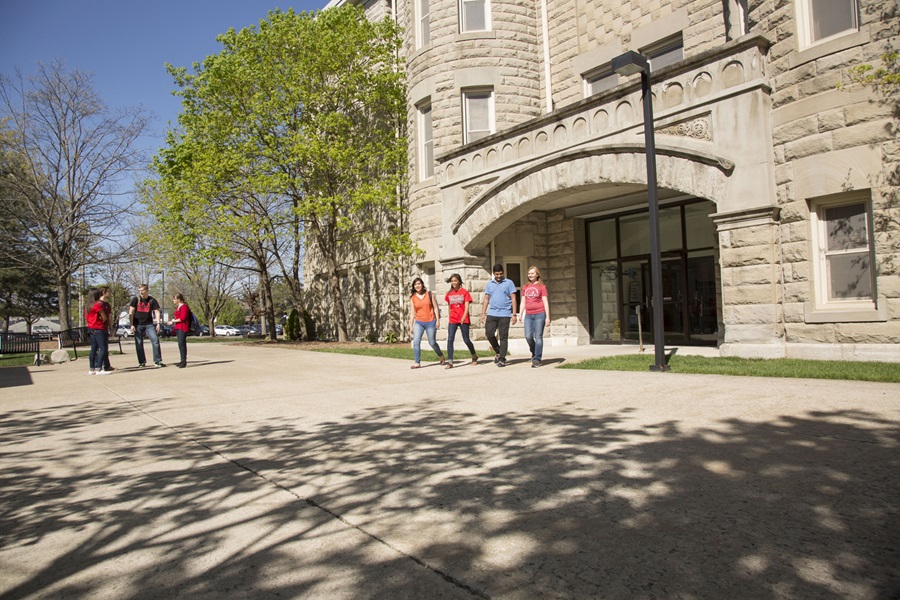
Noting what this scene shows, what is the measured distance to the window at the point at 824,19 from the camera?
899cm

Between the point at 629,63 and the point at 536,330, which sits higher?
the point at 629,63

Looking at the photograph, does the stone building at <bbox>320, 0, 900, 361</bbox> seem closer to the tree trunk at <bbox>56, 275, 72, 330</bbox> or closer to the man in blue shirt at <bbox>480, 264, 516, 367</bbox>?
the man in blue shirt at <bbox>480, 264, 516, 367</bbox>

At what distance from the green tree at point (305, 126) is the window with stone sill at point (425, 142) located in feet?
5.24

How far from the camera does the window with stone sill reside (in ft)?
56.0

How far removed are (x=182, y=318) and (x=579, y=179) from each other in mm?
8685

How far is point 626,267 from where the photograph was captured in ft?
51.5

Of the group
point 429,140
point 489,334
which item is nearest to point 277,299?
point 429,140

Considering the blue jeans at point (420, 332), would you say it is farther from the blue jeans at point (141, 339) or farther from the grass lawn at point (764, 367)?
the blue jeans at point (141, 339)

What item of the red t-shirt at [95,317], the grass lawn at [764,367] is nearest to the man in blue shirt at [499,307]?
the grass lawn at [764,367]

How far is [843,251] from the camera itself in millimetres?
9031

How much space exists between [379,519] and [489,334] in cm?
756

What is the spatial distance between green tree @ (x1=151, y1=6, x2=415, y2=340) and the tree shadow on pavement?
13016 mm

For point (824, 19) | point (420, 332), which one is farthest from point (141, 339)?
point (824, 19)

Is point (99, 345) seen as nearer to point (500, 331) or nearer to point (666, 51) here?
point (500, 331)
